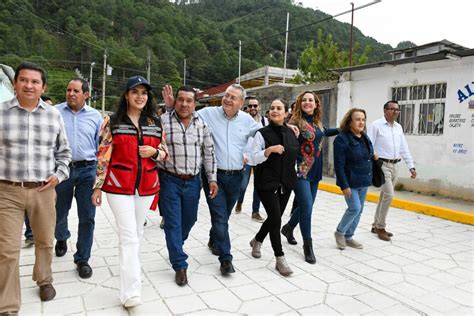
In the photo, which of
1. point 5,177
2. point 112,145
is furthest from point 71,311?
point 112,145

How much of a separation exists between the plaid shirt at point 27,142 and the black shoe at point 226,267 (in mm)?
1717

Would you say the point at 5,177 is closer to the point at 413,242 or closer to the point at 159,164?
the point at 159,164

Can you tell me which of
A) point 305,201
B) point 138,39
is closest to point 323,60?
point 305,201

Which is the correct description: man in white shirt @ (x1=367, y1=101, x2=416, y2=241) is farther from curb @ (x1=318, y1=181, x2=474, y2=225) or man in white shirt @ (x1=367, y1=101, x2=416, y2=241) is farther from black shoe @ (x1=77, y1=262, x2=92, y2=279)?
black shoe @ (x1=77, y1=262, x2=92, y2=279)

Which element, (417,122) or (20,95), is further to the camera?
(417,122)

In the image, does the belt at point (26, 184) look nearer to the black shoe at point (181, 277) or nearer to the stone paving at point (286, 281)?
the stone paving at point (286, 281)

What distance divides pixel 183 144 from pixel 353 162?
2158 mm

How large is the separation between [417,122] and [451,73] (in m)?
1.32

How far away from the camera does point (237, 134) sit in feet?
12.6

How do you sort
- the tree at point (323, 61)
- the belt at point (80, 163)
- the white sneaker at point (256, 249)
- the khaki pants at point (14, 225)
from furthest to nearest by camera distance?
the tree at point (323, 61), the white sneaker at point (256, 249), the belt at point (80, 163), the khaki pants at point (14, 225)

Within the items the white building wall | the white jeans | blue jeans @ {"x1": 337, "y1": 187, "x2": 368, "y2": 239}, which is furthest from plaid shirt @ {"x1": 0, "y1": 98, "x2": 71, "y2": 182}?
the white building wall

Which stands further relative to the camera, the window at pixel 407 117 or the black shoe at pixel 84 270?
the window at pixel 407 117

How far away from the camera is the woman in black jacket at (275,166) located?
369cm

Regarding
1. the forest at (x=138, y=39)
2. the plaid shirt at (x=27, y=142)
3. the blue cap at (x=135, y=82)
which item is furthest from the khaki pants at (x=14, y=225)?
the forest at (x=138, y=39)
